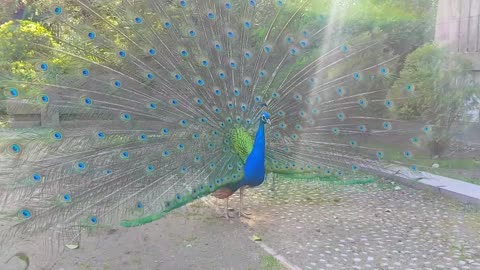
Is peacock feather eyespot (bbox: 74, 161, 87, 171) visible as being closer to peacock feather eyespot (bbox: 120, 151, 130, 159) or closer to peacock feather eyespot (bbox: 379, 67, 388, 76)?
peacock feather eyespot (bbox: 120, 151, 130, 159)

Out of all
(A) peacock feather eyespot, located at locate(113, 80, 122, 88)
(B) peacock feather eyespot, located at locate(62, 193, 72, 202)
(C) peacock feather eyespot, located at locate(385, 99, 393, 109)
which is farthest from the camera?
(C) peacock feather eyespot, located at locate(385, 99, 393, 109)

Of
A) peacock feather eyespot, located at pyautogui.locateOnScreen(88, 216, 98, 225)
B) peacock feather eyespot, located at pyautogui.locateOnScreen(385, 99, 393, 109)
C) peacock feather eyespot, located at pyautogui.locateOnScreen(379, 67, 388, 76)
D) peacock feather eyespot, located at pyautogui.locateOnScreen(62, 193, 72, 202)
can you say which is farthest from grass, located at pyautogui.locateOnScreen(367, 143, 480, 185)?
peacock feather eyespot, located at pyautogui.locateOnScreen(62, 193, 72, 202)

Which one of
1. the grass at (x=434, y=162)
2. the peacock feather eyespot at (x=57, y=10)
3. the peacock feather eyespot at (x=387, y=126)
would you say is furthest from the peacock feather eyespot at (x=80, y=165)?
the peacock feather eyespot at (x=387, y=126)

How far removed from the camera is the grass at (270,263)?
3662mm

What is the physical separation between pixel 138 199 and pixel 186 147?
0.67 m

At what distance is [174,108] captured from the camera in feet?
13.5

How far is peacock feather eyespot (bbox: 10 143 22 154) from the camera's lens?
337 cm

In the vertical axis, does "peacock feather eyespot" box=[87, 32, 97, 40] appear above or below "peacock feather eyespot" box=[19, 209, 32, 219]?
above

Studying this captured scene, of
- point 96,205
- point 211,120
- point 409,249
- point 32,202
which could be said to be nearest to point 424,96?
point 409,249

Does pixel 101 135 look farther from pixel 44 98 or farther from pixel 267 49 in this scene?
pixel 267 49

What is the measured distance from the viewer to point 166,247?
4094 mm

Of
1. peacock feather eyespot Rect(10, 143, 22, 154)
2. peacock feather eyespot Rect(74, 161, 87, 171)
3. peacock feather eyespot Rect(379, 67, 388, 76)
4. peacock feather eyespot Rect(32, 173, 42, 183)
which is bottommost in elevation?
peacock feather eyespot Rect(32, 173, 42, 183)

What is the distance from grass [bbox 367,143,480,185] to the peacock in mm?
72

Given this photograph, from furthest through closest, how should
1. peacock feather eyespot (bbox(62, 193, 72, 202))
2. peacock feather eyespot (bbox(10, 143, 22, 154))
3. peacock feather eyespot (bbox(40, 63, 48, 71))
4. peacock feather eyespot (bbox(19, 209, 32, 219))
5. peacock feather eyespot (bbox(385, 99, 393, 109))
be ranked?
1. peacock feather eyespot (bbox(385, 99, 393, 109))
2. peacock feather eyespot (bbox(40, 63, 48, 71))
3. peacock feather eyespot (bbox(10, 143, 22, 154))
4. peacock feather eyespot (bbox(62, 193, 72, 202))
5. peacock feather eyespot (bbox(19, 209, 32, 219))
